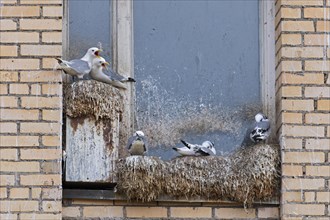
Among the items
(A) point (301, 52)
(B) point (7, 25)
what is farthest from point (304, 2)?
(B) point (7, 25)

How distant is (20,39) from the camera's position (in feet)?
34.6

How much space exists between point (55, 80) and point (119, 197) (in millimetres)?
962

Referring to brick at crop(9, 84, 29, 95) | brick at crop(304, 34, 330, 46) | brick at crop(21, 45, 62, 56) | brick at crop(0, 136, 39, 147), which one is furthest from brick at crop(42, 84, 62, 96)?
brick at crop(304, 34, 330, 46)

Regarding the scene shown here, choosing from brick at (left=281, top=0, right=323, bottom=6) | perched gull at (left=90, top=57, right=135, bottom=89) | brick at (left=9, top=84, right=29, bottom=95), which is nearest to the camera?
brick at (left=9, top=84, right=29, bottom=95)

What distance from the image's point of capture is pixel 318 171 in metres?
10.5

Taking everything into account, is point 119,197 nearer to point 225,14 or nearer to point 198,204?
point 198,204

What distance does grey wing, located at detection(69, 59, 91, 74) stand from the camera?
10.6 meters

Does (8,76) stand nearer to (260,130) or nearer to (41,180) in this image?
(41,180)

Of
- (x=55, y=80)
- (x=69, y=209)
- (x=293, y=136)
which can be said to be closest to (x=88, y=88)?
(x=55, y=80)

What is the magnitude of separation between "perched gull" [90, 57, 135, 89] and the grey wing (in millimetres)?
55

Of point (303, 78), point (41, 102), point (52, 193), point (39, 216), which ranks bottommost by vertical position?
point (39, 216)

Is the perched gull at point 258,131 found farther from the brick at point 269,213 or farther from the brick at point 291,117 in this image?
the brick at point 269,213

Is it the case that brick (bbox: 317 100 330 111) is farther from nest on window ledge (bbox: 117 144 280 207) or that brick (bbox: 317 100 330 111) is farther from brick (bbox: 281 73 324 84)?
nest on window ledge (bbox: 117 144 280 207)

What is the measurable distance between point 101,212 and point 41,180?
0.50 m
